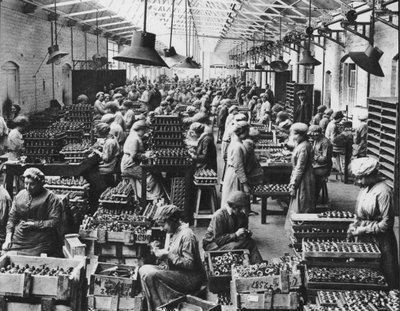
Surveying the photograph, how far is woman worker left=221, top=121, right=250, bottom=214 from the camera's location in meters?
8.84

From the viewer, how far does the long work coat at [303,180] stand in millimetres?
8602

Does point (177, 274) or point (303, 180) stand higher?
point (303, 180)

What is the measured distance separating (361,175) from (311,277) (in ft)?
4.09

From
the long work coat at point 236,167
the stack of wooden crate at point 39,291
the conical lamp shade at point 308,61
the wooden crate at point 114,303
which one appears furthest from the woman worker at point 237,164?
the conical lamp shade at point 308,61

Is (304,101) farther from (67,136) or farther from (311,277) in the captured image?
(311,277)

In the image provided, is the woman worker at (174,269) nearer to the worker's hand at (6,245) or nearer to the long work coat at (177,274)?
the long work coat at (177,274)

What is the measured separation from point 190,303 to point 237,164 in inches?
143

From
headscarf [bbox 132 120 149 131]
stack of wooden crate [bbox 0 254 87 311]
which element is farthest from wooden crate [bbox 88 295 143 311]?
headscarf [bbox 132 120 149 131]

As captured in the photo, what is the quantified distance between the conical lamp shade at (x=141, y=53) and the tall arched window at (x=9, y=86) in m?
12.6

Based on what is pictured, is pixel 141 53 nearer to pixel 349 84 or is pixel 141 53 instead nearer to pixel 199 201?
pixel 199 201

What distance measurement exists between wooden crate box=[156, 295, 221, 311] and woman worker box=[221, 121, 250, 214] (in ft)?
10.8

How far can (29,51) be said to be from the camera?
1950 cm

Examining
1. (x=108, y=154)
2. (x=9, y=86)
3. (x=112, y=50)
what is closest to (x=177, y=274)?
(x=108, y=154)

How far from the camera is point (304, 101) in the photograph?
776 inches
